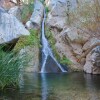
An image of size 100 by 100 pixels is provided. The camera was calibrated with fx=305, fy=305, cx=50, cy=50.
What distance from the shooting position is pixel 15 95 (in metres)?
12.8

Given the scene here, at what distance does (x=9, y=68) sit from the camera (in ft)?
43.0

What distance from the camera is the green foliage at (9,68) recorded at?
13.0 metres

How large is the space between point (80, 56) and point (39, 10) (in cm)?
870

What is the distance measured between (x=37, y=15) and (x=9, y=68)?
18.3 meters

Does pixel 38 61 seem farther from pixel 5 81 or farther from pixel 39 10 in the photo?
pixel 5 81

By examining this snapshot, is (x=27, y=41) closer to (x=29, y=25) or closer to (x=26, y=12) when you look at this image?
(x=29, y=25)

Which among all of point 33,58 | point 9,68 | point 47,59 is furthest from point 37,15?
point 9,68

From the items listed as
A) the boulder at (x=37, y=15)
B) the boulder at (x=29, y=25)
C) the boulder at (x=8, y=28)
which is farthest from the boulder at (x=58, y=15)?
the boulder at (x=8, y=28)

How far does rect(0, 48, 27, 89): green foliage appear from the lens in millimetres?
12969

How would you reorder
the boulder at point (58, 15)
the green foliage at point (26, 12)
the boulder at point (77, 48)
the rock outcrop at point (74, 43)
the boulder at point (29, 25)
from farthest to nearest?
the green foliage at point (26, 12) → the boulder at point (29, 25) → the boulder at point (58, 15) → the boulder at point (77, 48) → the rock outcrop at point (74, 43)

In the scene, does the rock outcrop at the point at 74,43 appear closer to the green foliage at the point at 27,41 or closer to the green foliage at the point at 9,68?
the green foliage at the point at 27,41

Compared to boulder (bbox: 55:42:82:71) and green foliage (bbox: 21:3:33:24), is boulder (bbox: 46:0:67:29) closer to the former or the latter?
boulder (bbox: 55:42:82:71)

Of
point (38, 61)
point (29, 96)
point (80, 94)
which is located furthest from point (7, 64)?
point (38, 61)

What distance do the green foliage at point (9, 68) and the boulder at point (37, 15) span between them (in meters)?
15.4
